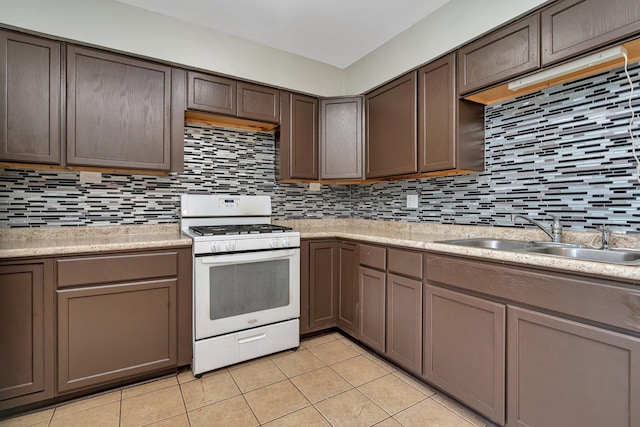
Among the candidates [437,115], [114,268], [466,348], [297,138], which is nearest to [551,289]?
[466,348]

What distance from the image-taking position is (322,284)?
8.53ft

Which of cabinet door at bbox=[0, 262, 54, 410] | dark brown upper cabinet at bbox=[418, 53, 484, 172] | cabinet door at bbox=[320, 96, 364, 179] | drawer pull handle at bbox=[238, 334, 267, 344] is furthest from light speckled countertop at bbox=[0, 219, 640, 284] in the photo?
drawer pull handle at bbox=[238, 334, 267, 344]

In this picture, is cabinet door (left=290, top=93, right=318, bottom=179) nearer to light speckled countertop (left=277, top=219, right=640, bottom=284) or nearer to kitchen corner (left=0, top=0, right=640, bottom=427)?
kitchen corner (left=0, top=0, right=640, bottom=427)

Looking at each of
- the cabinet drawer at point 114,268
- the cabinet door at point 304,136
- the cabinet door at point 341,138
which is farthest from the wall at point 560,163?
the cabinet drawer at point 114,268

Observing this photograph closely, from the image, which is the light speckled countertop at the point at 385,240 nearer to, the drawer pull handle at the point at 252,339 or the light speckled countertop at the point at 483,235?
the light speckled countertop at the point at 483,235

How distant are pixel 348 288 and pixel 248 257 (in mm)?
863

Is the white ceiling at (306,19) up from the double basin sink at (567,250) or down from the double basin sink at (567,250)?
up

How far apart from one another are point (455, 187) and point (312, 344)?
1644mm

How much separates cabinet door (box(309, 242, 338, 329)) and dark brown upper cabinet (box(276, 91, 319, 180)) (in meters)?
0.69

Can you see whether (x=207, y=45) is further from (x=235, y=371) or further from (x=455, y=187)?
(x=235, y=371)

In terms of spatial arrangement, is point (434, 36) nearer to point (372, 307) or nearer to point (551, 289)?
point (551, 289)

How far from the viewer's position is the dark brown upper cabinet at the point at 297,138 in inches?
107

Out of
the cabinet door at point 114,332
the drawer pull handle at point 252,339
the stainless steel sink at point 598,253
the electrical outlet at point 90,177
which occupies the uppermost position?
the electrical outlet at point 90,177

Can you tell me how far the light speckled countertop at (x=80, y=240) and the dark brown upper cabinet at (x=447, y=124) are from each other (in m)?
1.75
